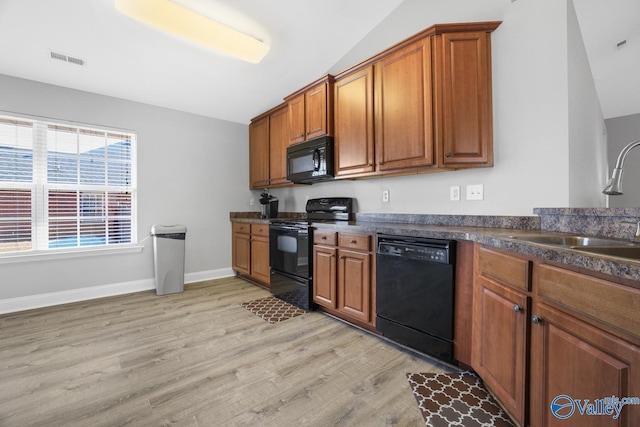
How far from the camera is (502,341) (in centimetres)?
138

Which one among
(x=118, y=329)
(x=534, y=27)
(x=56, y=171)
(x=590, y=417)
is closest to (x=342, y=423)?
(x=590, y=417)

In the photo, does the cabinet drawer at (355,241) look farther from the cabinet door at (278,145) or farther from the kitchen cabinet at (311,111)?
the cabinet door at (278,145)

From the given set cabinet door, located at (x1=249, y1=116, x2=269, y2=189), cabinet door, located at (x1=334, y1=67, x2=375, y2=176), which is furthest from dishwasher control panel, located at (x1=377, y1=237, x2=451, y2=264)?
cabinet door, located at (x1=249, y1=116, x2=269, y2=189)

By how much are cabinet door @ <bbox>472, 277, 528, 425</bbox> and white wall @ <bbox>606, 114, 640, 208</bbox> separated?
101 centimetres

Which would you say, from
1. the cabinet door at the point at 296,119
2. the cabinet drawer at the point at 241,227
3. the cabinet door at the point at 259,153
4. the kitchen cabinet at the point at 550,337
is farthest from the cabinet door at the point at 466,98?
the cabinet drawer at the point at 241,227

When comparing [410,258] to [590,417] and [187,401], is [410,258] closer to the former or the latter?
[590,417]

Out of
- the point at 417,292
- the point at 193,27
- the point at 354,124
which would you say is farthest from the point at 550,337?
the point at 193,27

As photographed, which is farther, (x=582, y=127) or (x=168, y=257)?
(x=168, y=257)

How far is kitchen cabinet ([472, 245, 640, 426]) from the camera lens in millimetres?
813

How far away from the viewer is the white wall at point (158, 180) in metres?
3.00

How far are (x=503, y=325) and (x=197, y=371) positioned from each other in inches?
74.3

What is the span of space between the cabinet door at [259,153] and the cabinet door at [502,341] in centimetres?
327

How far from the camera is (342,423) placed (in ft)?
4.58

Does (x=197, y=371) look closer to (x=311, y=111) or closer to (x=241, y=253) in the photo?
(x=241, y=253)
